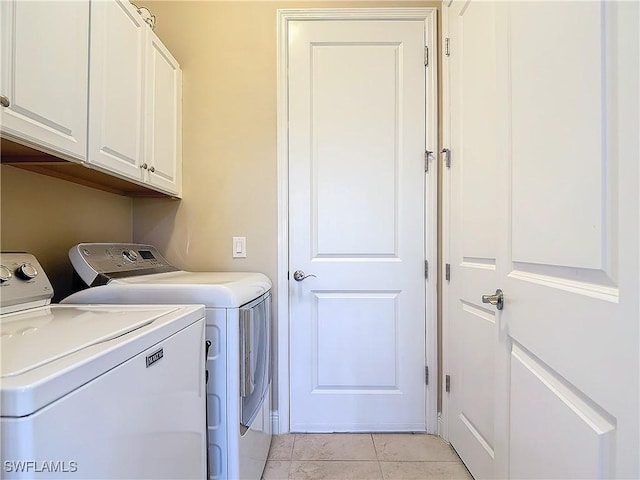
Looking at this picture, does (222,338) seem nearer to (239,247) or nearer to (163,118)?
(239,247)

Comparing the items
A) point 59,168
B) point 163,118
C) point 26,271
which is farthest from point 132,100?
point 26,271

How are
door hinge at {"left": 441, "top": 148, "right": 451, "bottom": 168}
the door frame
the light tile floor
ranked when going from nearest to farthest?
1. the light tile floor
2. door hinge at {"left": 441, "top": 148, "right": 451, "bottom": 168}
3. the door frame

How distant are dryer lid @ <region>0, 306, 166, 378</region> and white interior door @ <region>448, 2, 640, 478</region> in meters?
1.01

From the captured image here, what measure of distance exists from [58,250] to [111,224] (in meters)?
0.40

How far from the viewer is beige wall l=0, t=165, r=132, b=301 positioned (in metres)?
1.22

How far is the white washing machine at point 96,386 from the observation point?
49 centimetres

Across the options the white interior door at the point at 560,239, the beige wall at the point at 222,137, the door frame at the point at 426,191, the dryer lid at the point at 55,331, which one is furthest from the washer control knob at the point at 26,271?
the white interior door at the point at 560,239

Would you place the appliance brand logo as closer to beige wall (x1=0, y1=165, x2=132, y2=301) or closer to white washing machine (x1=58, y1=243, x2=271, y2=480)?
white washing machine (x1=58, y1=243, x2=271, y2=480)

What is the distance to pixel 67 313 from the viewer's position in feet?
3.28

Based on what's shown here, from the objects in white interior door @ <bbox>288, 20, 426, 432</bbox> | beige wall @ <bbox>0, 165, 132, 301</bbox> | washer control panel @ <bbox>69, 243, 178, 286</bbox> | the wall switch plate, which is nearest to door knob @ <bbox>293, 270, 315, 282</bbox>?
white interior door @ <bbox>288, 20, 426, 432</bbox>

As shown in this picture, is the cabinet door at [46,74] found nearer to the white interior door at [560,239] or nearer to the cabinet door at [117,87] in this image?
the cabinet door at [117,87]

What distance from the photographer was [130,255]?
5.56ft

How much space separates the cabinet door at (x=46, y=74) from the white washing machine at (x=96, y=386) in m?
0.41

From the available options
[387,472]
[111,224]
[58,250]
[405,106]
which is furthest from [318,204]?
[387,472]
